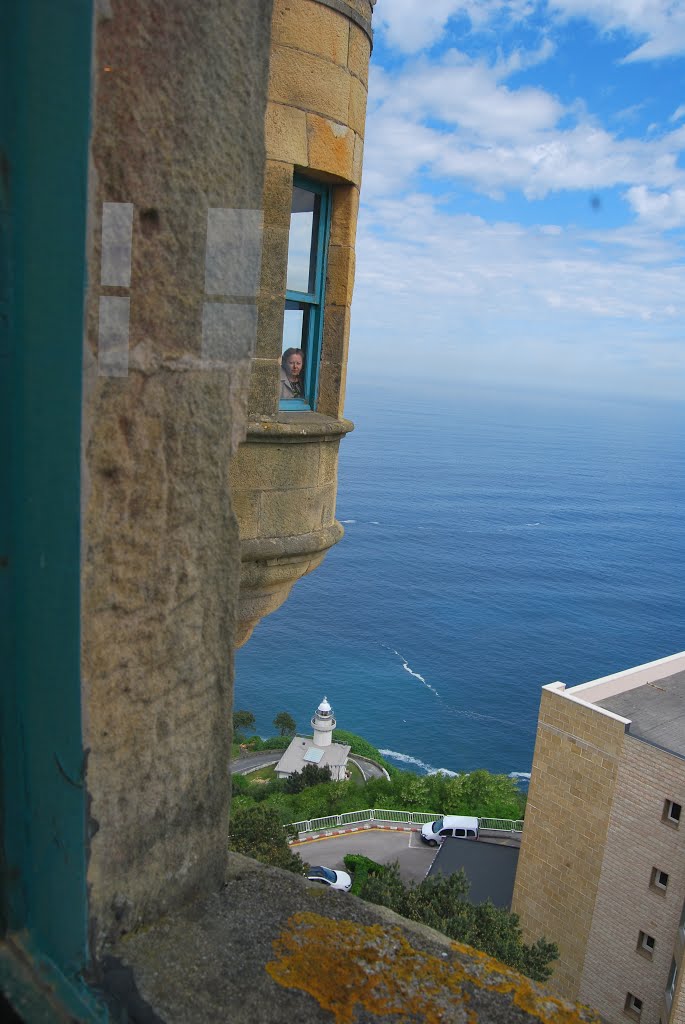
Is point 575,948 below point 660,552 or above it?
above

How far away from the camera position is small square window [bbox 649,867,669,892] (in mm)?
15555

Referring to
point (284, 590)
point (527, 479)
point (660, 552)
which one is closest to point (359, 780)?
point (284, 590)

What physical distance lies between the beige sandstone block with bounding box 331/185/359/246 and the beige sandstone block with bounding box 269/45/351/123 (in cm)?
49

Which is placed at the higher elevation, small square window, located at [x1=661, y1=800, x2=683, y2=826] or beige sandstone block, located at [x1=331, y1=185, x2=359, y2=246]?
beige sandstone block, located at [x1=331, y1=185, x2=359, y2=246]

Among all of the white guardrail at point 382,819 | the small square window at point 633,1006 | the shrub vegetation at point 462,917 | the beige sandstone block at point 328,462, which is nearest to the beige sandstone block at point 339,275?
the beige sandstone block at point 328,462

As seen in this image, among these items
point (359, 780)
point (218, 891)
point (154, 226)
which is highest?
point (154, 226)

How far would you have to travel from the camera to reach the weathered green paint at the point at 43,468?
51.9 inches

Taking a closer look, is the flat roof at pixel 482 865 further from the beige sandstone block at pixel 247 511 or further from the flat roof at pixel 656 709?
the beige sandstone block at pixel 247 511

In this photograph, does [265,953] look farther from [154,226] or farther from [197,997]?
[154,226]

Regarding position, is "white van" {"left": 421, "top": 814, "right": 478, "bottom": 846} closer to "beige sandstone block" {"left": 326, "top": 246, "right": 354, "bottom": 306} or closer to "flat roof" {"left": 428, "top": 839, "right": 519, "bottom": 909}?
"flat roof" {"left": 428, "top": 839, "right": 519, "bottom": 909}

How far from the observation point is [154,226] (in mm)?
1552

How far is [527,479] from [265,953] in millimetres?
128718

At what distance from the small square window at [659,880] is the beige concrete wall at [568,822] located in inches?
40.9

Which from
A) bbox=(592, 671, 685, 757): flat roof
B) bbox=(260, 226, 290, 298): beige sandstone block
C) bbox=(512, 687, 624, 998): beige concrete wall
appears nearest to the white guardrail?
bbox=(512, 687, 624, 998): beige concrete wall
